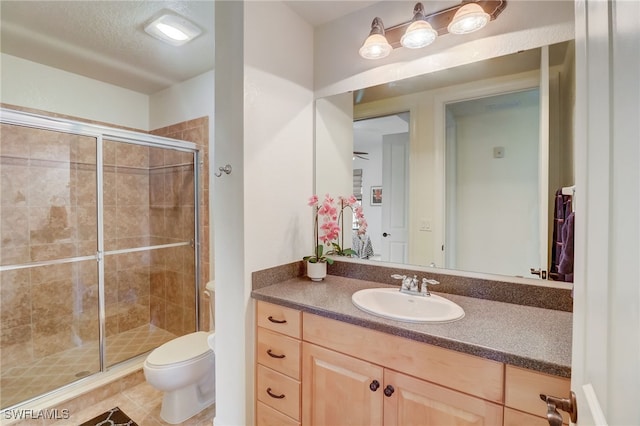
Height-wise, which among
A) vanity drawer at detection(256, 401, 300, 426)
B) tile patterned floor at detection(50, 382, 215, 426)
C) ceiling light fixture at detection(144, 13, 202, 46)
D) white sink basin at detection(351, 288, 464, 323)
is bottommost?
tile patterned floor at detection(50, 382, 215, 426)

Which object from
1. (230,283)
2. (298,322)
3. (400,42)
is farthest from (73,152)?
(400,42)

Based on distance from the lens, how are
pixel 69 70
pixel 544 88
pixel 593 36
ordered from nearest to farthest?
pixel 593 36, pixel 544 88, pixel 69 70

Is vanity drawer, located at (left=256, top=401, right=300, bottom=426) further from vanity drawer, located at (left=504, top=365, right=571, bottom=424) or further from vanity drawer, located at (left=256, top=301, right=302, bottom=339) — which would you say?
vanity drawer, located at (left=504, top=365, right=571, bottom=424)

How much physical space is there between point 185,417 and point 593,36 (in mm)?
2402

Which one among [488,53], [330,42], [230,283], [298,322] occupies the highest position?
[330,42]

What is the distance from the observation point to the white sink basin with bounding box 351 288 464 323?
123cm

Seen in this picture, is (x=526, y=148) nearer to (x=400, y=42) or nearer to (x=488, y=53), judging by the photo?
(x=488, y=53)

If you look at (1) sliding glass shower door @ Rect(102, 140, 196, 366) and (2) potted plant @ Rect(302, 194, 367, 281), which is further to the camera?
(1) sliding glass shower door @ Rect(102, 140, 196, 366)

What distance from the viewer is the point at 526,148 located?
1.35 m

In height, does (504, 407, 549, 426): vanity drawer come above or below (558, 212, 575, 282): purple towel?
below

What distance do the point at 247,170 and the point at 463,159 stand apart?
3.65ft

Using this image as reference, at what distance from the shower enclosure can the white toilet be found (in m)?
0.78

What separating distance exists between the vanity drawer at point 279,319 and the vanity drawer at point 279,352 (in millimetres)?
28

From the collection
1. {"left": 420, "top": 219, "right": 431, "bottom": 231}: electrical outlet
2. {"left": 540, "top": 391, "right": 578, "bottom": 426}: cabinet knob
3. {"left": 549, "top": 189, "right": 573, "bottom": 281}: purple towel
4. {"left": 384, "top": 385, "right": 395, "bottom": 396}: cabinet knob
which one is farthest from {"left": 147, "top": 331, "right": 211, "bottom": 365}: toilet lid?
{"left": 549, "top": 189, "right": 573, "bottom": 281}: purple towel
